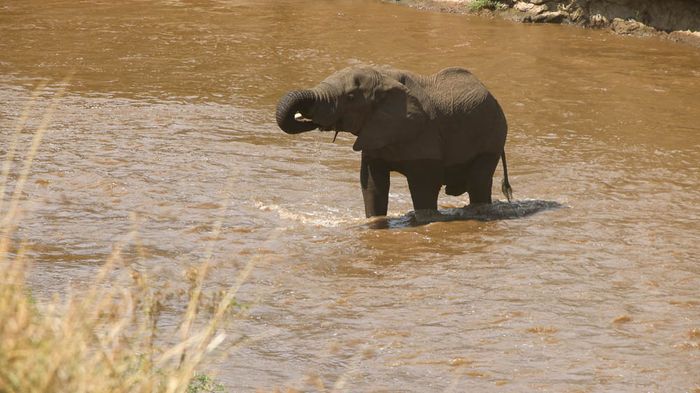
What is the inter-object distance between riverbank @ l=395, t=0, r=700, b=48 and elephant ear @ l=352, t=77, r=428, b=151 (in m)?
11.9

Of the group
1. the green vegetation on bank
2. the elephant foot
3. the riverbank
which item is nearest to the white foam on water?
the elephant foot

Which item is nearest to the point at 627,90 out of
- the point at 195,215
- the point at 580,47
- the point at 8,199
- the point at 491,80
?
the point at 491,80

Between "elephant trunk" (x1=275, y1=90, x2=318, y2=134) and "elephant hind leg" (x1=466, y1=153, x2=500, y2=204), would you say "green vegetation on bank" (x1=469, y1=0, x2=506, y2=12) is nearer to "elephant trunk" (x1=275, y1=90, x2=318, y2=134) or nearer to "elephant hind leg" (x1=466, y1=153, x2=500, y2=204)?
"elephant hind leg" (x1=466, y1=153, x2=500, y2=204)

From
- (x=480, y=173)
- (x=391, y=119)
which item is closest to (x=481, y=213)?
(x=480, y=173)

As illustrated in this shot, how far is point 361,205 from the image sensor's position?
12664mm

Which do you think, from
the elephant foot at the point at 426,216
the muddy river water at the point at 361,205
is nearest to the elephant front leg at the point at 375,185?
the muddy river water at the point at 361,205

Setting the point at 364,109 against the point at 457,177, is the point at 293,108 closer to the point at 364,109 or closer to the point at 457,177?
the point at 364,109

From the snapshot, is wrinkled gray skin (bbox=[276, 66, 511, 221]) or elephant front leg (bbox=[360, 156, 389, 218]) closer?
wrinkled gray skin (bbox=[276, 66, 511, 221])

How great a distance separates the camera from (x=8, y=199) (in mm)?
11727

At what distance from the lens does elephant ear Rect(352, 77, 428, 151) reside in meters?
11.3

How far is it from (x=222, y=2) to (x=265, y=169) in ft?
42.2

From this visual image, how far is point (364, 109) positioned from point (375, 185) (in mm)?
765

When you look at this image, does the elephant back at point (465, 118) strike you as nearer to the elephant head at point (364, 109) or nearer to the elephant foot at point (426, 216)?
the elephant head at point (364, 109)

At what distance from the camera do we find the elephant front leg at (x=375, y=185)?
38.1 ft
